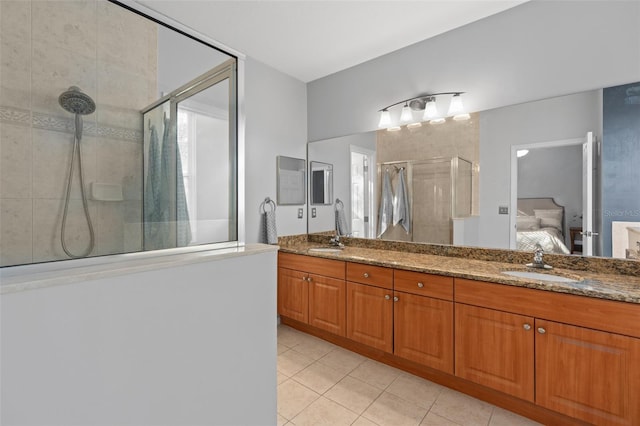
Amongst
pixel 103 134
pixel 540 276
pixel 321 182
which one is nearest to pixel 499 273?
pixel 540 276

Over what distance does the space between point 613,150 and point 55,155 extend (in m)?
2.75

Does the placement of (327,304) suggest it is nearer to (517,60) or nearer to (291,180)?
(291,180)

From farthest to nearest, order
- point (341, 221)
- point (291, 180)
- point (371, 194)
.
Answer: point (291, 180)
point (341, 221)
point (371, 194)

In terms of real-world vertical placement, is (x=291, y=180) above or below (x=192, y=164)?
above

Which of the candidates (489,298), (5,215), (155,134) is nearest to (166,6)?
(155,134)

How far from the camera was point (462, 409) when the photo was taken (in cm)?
180

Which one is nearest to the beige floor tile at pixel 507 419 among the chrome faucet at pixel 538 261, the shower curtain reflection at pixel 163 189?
the chrome faucet at pixel 538 261

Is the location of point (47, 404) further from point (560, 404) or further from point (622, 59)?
point (622, 59)

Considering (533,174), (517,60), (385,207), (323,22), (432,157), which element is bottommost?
(385,207)

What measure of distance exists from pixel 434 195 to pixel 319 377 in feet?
5.79

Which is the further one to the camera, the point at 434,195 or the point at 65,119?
the point at 434,195

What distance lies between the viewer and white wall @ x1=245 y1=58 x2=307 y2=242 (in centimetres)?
293

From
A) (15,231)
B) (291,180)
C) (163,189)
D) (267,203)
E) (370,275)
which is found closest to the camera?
(15,231)

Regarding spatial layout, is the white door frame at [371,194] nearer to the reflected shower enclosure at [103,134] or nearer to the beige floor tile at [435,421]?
the beige floor tile at [435,421]
